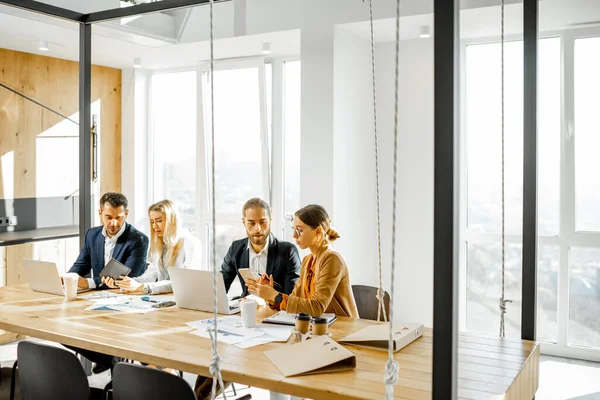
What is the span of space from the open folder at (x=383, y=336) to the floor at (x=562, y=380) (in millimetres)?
1668

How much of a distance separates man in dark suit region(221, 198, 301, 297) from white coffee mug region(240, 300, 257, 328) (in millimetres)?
858

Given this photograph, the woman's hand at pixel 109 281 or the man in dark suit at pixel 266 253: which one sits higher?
the man in dark suit at pixel 266 253

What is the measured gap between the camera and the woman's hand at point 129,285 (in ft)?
11.8

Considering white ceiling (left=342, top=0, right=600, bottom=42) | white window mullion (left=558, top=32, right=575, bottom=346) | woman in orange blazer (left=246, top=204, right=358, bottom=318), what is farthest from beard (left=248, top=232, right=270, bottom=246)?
white window mullion (left=558, top=32, right=575, bottom=346)

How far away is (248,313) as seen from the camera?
9.09 ft

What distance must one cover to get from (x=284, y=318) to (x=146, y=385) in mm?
885

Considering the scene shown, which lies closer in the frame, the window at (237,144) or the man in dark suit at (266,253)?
the man in dark suit at (266,253)

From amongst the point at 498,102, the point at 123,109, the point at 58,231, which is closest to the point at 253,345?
the point at 498,102

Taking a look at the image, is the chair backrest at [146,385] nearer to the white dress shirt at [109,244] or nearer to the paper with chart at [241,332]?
the paper with chart at [241,332]

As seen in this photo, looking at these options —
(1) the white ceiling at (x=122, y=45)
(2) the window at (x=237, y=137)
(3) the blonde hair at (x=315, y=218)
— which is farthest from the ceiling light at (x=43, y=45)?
(3) the blonde hair at (x=315, y=218)

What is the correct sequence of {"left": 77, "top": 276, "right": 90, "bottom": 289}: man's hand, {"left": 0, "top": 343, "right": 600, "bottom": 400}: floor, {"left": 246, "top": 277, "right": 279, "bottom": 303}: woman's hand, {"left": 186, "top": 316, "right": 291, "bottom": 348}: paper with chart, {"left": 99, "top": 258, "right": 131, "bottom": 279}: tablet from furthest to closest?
{"left": 0, "top": 343, "right": 600, "bottom": 400}: floor
{"left": 77, "top": 276, "right": 90, "bottom": 289}: man's hand
{"left": 99, "top": 258, "right": 131, "bottom": 279}: tablet
{"left": 246, "top": 277, "right": 279, "bottom": 303}: woman's hand
{"left": 186, "top": 316, "right": 291, "bottom": 348}: paper with chart

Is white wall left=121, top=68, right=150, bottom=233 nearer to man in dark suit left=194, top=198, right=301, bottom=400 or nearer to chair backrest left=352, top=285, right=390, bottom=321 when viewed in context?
man in dark suit left=194, top=198, right=301, bottom=400

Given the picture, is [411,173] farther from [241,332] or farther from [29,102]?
[29,102]

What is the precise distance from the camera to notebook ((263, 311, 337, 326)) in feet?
9.33
